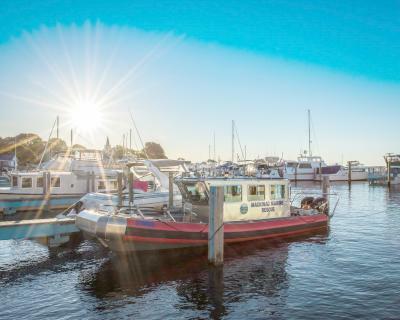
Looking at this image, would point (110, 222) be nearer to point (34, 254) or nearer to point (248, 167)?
point (34, 254)

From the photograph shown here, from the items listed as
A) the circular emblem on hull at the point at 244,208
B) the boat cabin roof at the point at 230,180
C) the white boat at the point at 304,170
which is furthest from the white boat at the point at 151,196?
the white boat at the point at 304,170

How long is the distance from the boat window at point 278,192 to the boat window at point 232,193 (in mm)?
2283

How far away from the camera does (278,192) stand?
17.5m

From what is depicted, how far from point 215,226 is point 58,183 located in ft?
65.3

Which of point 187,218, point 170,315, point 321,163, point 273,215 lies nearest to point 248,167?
point 273,215

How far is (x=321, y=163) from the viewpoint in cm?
7538

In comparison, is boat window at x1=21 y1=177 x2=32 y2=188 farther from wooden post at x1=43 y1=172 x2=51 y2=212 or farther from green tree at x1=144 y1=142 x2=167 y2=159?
green tree at x1=144 y1=142 x2=167 y2=159

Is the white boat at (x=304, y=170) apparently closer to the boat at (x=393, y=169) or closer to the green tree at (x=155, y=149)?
the boat at (x=393, y=169)

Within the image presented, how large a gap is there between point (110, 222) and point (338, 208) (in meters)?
25.4

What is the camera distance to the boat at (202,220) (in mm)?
12961

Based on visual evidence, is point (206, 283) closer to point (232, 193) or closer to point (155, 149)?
point (232, 193)

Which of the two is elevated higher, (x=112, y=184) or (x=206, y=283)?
(x=112, y=184)

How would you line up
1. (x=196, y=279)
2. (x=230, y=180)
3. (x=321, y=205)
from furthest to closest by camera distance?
(x=321, y=205), (x=230, y=180), (x=196, y=279)

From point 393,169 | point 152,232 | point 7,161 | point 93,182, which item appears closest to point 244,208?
point 152,232
